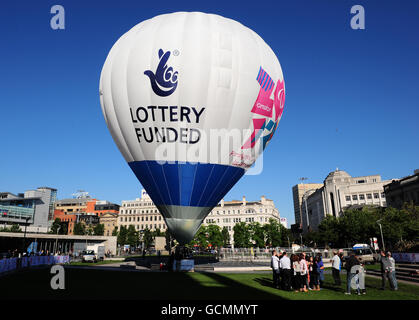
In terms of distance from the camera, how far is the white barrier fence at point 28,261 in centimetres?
2396

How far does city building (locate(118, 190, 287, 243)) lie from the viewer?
427ft

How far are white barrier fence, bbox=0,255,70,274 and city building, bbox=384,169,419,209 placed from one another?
68058 millimetres

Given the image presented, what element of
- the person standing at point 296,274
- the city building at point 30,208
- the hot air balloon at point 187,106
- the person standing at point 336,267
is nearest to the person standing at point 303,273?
the person standing at point 296,274

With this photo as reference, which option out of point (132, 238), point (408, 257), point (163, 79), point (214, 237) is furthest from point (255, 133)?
point (132, 238)

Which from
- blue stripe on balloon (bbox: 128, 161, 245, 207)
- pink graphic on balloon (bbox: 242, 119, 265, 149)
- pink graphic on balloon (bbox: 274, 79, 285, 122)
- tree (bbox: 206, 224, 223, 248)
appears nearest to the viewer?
blue stripe on balloon (bbox: 128, 161, 245, 207)

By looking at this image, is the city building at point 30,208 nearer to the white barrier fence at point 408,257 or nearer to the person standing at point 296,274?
the white barrier fence at point 408,257

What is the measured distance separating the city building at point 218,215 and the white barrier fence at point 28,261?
92.3 metres

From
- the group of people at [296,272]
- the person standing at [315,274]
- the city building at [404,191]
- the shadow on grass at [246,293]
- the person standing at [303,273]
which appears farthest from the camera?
the city building at [404,191]

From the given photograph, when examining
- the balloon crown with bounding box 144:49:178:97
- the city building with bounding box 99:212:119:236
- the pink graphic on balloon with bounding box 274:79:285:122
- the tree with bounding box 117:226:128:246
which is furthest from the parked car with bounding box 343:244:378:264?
the city building with bounding box 99:212:119:236

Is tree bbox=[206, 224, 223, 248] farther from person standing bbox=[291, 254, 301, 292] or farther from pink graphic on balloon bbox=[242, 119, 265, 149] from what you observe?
person standing bbox=[291, 254, 301, 292]

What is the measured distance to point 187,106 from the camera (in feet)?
61.2
